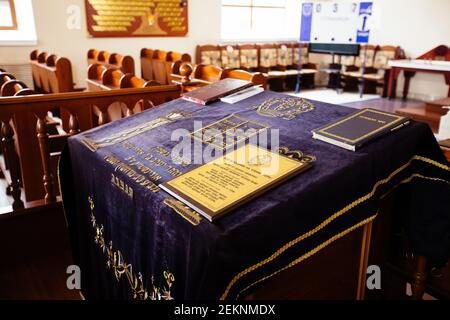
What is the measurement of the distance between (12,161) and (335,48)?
8.88 metres

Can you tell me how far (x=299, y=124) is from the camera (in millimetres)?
1574

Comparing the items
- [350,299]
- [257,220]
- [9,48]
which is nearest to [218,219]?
[257,220]

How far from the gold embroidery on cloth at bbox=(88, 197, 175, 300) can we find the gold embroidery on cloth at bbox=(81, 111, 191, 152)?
0.82 ft

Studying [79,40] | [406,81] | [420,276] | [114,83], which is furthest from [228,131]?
[406,81]

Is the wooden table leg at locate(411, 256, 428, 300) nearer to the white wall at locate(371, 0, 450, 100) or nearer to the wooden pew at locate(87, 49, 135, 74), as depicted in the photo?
the wooden pew at locate(87, 49, 135, 74)

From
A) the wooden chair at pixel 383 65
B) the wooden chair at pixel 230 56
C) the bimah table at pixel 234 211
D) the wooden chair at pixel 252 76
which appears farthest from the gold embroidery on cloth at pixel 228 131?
the wooden chair at pixel 383 65

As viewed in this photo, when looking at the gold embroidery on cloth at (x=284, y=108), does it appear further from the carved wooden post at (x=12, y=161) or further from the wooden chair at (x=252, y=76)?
the carved wooden post at (x=12, y=161)

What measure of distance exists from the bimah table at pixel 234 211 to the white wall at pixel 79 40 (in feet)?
19.4

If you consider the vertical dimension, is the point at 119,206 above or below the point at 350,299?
above

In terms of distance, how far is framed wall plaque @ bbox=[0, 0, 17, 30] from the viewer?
22.4ft
